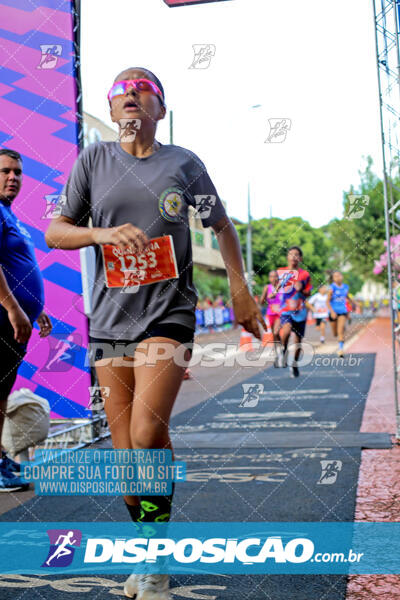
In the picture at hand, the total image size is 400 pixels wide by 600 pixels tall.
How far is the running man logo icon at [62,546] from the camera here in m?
3.33

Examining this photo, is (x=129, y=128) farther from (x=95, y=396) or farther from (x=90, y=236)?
(x=95, y=396)

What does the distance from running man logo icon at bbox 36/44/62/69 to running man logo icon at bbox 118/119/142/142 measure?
340cm

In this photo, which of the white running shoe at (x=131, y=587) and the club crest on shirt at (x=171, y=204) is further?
the white running shoe at (x=131, y=587)

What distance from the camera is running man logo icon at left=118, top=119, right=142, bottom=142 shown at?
2662 mm

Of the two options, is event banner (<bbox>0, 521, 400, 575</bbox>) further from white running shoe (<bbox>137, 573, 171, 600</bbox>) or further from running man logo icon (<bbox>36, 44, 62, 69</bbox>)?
running man logo icon (<bbox>36, 44, 62, 69</bbox>)

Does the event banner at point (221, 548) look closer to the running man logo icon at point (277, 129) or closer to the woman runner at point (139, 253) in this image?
the woman runner at point (139, 253)

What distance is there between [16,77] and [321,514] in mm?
3814

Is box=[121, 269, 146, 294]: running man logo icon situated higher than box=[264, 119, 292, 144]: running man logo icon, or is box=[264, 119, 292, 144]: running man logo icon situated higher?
box=[264, 119, 292, 144]: running man logo icon

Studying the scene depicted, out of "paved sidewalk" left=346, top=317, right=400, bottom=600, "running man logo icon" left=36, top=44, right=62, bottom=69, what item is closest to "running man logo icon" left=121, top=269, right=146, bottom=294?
"paved sidewalk" left=346, top=317, right=400, bottom=600

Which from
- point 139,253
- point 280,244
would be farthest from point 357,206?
point 280,244

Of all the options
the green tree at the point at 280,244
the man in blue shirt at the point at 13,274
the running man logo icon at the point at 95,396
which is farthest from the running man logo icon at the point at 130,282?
the green tree at the point at 280,244

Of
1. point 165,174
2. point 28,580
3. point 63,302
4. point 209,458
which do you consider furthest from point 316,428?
point 165,174

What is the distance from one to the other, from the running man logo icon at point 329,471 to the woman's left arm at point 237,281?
227 centimetres

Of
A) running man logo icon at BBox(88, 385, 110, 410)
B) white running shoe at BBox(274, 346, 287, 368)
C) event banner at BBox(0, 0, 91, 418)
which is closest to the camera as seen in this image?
event banner at BBox(0, 0, 91, 418)
